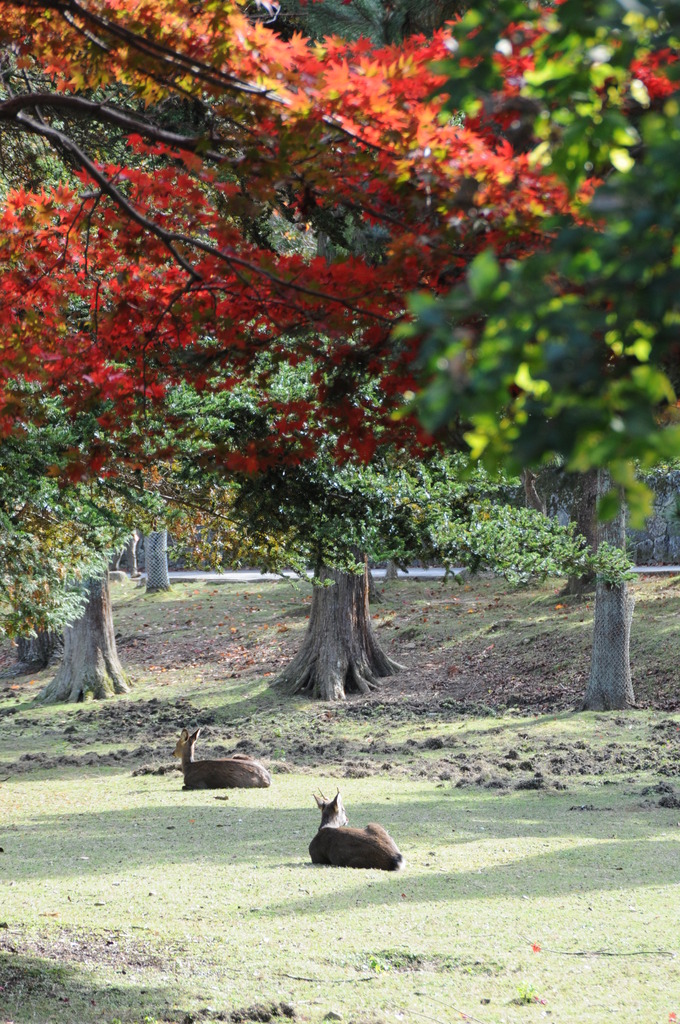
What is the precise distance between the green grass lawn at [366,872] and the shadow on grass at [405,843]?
0.03m

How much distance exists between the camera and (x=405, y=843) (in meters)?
8.92

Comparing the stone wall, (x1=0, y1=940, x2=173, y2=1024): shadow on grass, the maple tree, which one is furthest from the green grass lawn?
the stone wall

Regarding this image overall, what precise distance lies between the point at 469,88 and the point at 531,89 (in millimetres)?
160

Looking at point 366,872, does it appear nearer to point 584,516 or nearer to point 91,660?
point 91,660

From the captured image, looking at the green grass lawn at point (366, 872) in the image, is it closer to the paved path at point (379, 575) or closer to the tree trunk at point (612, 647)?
the tree trunk at point (612, 647)

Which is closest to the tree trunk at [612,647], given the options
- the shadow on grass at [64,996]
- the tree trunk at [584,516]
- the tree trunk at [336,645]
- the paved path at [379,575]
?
the tree trunk at [336,645]

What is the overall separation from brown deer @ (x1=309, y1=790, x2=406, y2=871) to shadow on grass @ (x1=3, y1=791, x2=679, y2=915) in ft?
0.49

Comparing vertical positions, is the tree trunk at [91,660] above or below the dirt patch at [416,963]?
above

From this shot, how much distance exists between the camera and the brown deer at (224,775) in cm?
1155

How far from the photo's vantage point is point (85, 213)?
19.3 feet

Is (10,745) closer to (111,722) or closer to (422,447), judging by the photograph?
(111,722)

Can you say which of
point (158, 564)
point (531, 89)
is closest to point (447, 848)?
point (531, 89)

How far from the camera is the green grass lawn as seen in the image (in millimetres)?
5402

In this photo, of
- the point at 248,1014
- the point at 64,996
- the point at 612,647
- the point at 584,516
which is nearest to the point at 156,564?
the point at 584,516
